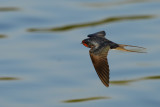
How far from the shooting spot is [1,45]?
10992 millimetres

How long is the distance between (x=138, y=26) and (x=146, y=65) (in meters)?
1.96

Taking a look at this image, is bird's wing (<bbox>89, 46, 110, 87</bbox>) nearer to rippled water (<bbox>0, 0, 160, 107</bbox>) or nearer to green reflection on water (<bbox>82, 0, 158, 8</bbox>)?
rippled water (<bbox>0, 0, 160, 107</bbox>)

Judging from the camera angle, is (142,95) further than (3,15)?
No

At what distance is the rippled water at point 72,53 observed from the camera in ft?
29.6

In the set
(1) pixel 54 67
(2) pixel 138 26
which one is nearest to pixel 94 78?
(1) pixel 54 67

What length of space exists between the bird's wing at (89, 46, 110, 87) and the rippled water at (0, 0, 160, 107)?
156cm

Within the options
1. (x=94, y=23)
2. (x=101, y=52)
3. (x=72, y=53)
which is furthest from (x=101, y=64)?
(x=94, y=23)

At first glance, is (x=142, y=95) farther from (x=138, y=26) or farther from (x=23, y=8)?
(x=23, y=8)

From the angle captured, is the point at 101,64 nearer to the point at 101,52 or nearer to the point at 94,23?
the point at 101,52

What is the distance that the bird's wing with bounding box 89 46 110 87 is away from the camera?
22.6 feet

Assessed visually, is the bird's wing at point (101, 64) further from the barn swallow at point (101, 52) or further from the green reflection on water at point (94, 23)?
the green reflection on water at point (94, 23)

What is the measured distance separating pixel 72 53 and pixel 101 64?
135 inches

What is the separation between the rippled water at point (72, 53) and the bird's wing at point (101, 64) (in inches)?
61.4

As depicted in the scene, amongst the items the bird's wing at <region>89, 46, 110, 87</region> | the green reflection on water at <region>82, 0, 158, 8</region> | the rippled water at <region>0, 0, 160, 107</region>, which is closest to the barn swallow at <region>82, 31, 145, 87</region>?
the bird's wing at <region>89, 46, 110, 87</region>
